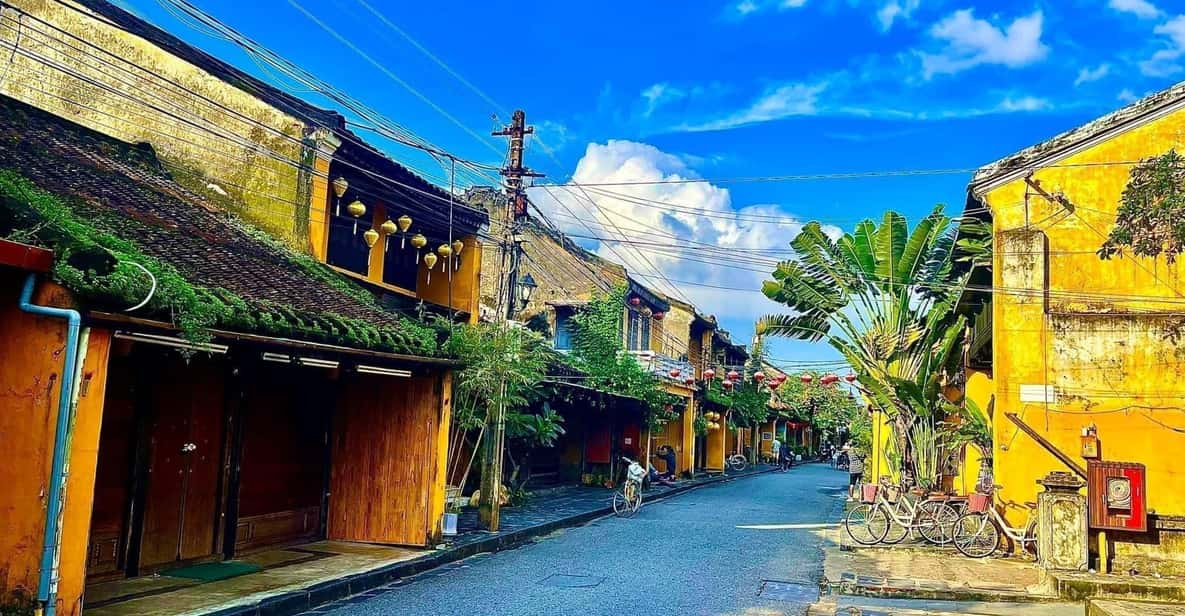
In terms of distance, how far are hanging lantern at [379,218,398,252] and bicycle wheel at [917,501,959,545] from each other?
9685mm

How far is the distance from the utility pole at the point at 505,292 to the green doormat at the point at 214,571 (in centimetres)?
443

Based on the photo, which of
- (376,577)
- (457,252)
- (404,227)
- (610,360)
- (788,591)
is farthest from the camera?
(610,360)

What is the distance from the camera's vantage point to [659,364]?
1096 inches

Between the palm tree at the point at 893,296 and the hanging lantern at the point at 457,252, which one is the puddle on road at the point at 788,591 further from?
the hanging lantern at the point at 457,252

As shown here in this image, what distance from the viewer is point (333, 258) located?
52.4 ft

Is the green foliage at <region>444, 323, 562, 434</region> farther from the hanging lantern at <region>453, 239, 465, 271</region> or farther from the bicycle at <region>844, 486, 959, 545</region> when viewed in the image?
the bicycle at <region>844, 486, 959, 545</region>

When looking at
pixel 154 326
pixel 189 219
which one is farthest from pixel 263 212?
pixel 154 326

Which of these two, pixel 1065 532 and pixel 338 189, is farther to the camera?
pixel 338 189

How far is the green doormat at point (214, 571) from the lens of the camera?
31.4 ft

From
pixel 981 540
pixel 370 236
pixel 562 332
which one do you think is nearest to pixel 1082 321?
pixel 981 540

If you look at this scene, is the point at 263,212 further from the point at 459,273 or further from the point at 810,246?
the point at 810,246

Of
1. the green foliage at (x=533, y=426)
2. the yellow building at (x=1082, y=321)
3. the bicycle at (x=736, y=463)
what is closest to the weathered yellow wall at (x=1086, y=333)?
the yellow building at (x=1082, y=321)

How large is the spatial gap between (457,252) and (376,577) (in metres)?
9.69

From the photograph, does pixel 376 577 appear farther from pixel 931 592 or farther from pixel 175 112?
pixel 175 112
